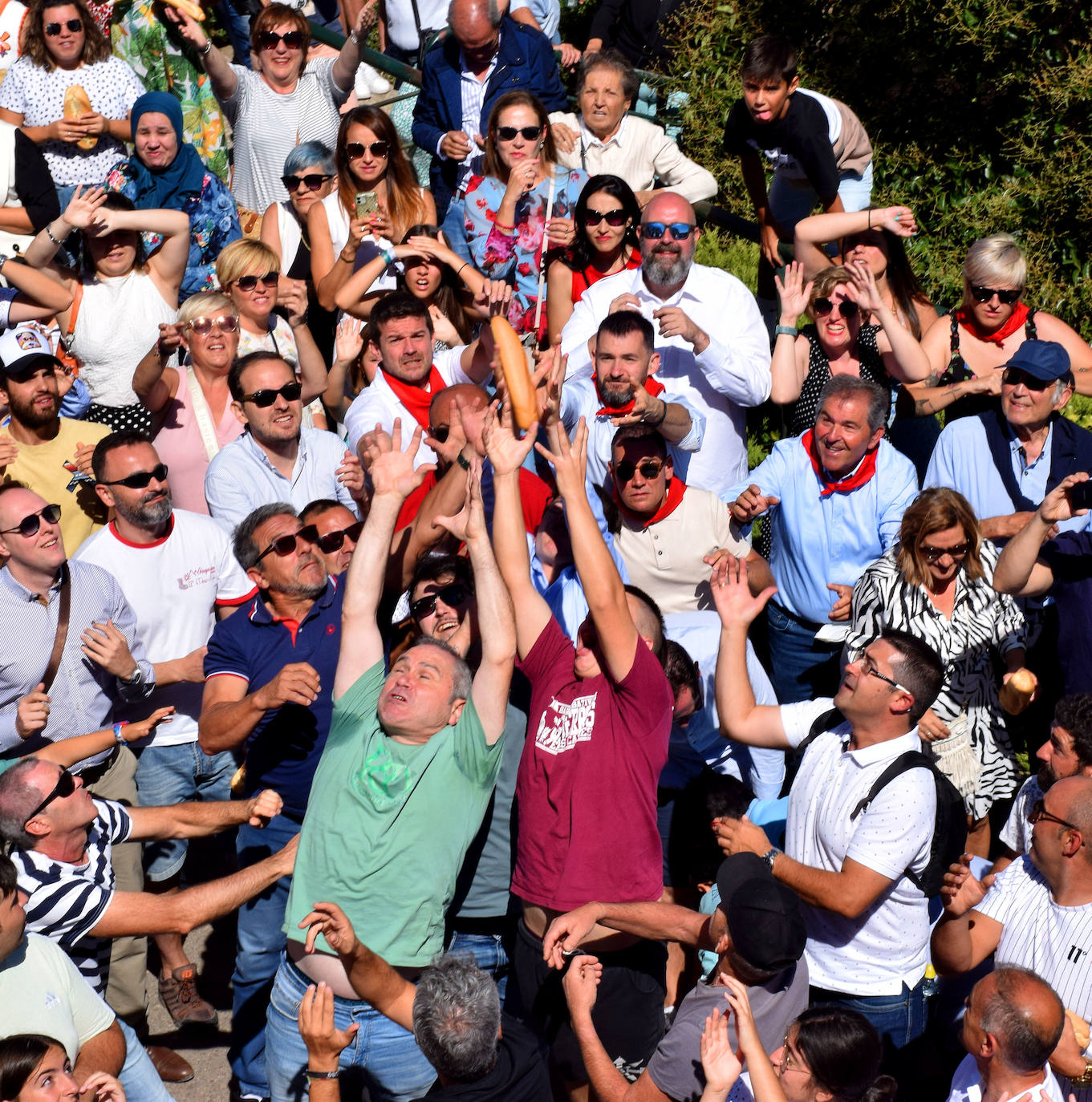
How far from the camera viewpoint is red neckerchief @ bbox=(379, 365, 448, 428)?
6.34 meters

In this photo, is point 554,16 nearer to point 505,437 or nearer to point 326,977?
point 505,437

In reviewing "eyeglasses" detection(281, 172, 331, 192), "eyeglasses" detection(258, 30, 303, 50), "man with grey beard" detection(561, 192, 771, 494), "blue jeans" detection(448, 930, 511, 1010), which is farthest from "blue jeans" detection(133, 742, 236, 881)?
"eyeglasses" detection(258, 30, 303, 50)

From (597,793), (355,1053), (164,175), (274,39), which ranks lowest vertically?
(355,1053)

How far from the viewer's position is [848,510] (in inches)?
229

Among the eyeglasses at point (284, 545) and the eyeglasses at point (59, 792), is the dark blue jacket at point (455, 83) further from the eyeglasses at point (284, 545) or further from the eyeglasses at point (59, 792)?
the eyeglasses at point (59, 792)

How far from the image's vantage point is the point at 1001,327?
6.33 meters

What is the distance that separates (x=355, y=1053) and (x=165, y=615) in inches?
87.1

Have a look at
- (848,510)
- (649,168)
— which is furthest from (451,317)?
(848,510)

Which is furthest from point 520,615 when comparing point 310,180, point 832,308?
point 310,180

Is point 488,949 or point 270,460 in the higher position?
point 270,460

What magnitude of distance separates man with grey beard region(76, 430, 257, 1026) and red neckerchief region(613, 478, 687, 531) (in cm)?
176

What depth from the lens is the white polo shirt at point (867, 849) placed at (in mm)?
4137

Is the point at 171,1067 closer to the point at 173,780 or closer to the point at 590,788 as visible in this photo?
the point at 173,780

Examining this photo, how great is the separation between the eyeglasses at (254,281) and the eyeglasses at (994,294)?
136 inches
